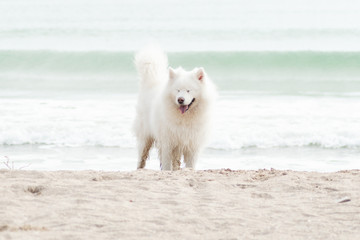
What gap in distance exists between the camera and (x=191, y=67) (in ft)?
79.2

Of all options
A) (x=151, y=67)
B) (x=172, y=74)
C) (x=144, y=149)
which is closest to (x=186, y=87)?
(x=172, y=74)

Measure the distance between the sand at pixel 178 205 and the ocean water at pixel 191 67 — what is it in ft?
8.60

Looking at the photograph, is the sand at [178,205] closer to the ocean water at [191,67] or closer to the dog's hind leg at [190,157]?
the dog's hind leg at [190,157]

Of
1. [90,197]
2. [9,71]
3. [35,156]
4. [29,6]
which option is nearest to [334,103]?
[35,156]

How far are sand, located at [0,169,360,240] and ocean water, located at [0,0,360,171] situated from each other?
8.60ft

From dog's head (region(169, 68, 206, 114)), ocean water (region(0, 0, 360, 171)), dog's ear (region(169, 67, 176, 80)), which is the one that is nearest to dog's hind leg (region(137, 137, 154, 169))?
ocean water (region(0, 0, 360, 171))

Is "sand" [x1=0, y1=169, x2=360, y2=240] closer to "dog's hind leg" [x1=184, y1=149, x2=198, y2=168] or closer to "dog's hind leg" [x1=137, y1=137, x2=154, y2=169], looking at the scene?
"dog's hind leg" [x1=184, y1=149, x2=198, y2=168]

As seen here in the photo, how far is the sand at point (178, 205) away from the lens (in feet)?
14.6

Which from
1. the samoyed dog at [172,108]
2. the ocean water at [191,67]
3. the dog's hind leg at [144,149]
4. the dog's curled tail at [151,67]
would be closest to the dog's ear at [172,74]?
the samoyed dog at [172,108]

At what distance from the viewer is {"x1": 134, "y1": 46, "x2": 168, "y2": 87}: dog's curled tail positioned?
8.60 m

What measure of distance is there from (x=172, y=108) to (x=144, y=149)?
1.30 m

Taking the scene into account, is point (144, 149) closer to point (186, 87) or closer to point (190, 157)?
point (190, 157)

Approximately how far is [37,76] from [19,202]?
706 inches

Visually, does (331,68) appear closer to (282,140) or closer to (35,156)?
(282,140)
